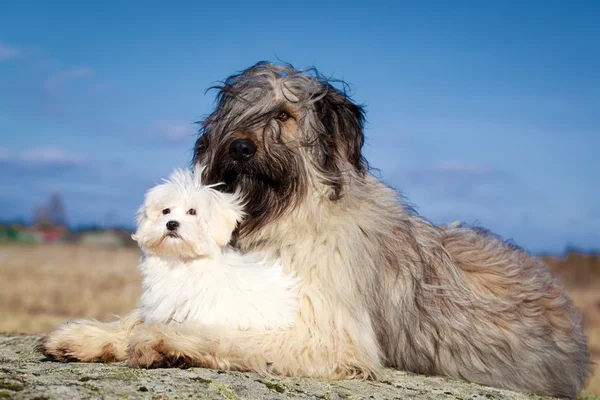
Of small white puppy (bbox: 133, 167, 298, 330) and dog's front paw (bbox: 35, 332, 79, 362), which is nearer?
small white puppy (bbox: 133, 167, 298, 330)

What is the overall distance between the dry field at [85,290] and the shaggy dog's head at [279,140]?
7.31 metres

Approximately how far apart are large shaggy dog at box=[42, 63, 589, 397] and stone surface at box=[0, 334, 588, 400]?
1.02 ft

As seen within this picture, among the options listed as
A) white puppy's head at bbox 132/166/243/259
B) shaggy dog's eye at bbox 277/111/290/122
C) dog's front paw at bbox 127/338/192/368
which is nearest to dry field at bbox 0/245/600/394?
white puppy's head at bbox 132/166/243/259

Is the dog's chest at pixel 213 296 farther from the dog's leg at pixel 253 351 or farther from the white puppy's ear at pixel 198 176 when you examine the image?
the white puppy's ear at pixel 198 176

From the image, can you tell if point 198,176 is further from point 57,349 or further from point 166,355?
point 57,349

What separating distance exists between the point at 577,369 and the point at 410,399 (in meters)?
2.99

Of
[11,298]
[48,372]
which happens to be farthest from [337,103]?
[11,298]

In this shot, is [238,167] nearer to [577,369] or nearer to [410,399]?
[410,399]

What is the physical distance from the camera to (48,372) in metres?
4.36

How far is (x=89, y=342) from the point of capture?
5.80 m

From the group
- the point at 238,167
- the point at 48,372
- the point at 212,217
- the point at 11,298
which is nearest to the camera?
the point at 48,372

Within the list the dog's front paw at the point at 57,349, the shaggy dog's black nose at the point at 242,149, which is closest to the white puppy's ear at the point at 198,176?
the shaggy dog's black nose at the point at 242,149

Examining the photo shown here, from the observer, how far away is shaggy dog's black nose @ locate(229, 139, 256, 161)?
5.74m

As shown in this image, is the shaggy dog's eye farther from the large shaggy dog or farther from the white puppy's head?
the white puppy's head
